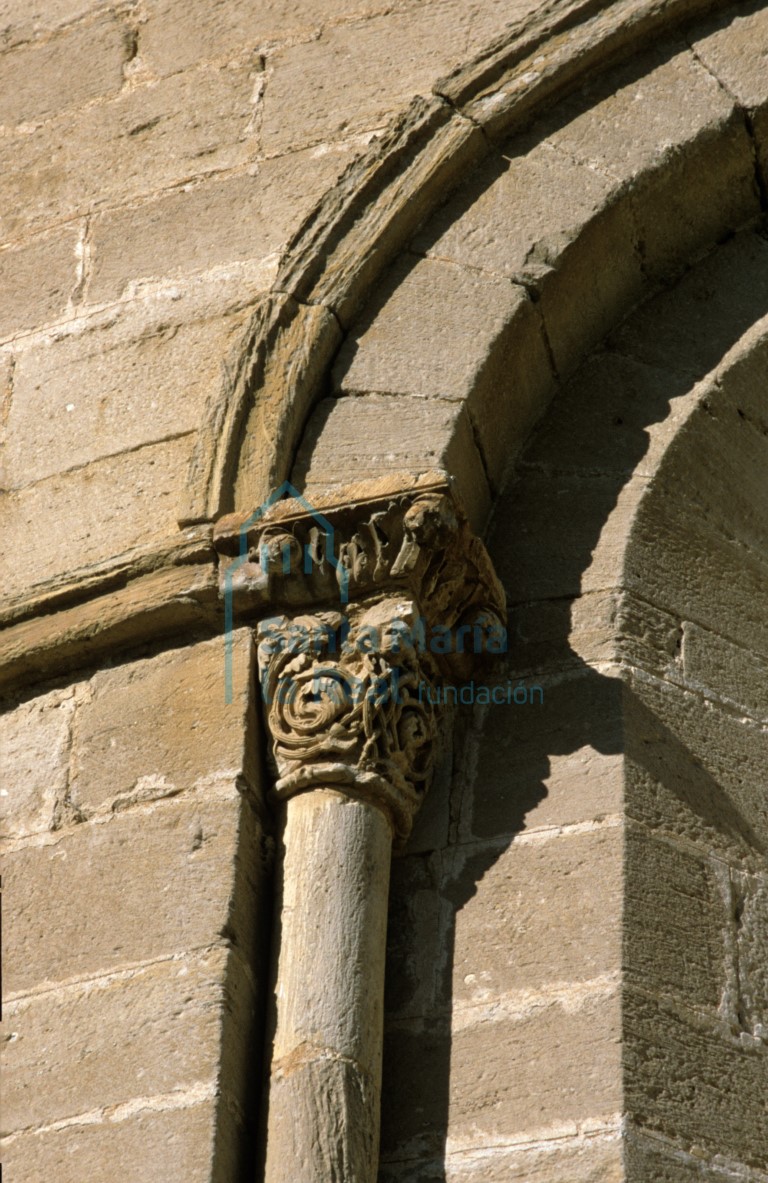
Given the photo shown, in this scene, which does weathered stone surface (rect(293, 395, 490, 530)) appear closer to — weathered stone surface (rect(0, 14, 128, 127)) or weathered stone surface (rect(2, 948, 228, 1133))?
weathered stone surface (rect(2, 948, 228, 1133))

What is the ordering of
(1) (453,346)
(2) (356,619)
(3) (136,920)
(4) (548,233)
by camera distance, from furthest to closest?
(4) (548,233), (1) (453,346), (2) (356,619), (3) (136,920)

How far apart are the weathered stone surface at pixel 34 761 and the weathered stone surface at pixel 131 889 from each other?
90 millimetres

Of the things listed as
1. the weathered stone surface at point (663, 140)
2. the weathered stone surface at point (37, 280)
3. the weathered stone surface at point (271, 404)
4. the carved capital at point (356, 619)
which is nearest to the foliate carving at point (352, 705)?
the carved capital at point (356, 619)

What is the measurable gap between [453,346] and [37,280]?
1.09m

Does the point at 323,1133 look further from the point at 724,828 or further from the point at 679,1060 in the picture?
the point at 724,828

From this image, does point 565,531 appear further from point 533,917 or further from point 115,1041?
point 115,1041

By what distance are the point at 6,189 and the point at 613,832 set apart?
7.67ft

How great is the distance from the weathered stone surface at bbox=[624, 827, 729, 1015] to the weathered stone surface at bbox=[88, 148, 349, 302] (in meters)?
1.66

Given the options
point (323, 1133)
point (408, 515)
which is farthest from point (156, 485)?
point (323, 1133)

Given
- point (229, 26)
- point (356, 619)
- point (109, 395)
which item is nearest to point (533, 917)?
point (356, 619)

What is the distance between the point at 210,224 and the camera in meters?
4.44

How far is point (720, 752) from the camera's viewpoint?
3914 millimetres

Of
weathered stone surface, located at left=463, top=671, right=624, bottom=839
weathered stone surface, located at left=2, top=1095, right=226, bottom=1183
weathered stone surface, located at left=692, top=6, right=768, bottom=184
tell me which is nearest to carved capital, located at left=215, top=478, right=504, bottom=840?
weathered stone surface, located at left=463, top=671, right=624, bottom=839

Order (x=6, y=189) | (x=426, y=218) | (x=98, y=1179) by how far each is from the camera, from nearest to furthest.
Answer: (x=98, y=1179) → (x=426, y=218) → (x=6, y=189)
